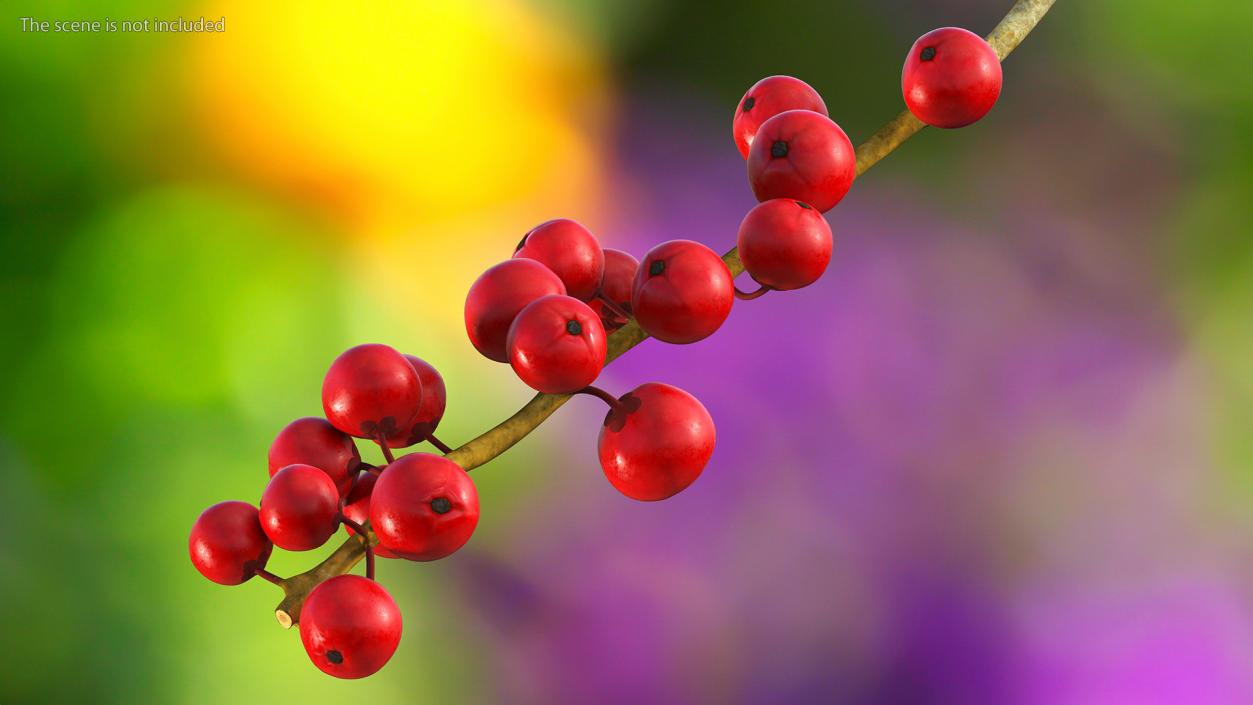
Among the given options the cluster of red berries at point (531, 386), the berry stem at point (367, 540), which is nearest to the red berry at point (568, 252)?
the cluster of red berries at point (531, 386)

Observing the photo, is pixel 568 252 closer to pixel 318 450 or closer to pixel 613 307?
pixel 613 307

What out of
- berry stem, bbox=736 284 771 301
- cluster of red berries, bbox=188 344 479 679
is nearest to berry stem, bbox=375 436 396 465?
cluster of red berries, bbox=188 344 479 679

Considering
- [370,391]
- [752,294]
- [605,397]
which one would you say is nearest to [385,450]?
[370,391]

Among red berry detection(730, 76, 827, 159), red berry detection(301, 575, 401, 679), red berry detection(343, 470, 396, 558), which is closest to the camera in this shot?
red berry detection(301, 575, 401, 679)

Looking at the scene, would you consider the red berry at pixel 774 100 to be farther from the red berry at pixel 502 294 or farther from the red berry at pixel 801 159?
the red berry at pixel 502 294

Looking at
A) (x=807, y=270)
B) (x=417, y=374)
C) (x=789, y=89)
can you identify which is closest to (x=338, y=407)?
(x=417, y=374)

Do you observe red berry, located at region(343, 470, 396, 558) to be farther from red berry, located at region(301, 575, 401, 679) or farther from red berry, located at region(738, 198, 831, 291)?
red berry, located at region(738, 198, 831, 291)
